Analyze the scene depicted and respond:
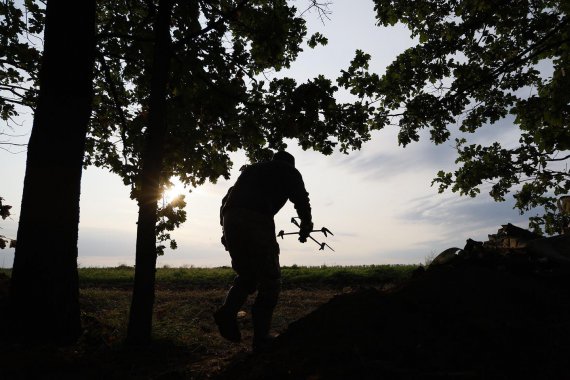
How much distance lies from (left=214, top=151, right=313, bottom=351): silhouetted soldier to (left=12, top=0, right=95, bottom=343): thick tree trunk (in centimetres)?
211

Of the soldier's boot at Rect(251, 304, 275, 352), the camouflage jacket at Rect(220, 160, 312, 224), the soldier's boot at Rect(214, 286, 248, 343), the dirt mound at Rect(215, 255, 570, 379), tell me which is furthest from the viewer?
the camouflage jacket at Rect(220, 160, 312, 224)

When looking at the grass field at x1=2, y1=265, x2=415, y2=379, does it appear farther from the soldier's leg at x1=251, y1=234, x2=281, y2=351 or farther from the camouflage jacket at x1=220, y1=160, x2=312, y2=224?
the camouflage jacket at x1=220, y1=160, x2=312, y2=224

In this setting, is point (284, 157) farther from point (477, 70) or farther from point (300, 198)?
point (477, 70)

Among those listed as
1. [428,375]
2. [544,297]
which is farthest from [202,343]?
[544,297]

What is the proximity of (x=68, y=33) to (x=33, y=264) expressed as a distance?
3212mm

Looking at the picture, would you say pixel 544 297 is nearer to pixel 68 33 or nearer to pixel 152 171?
pixel 152 171

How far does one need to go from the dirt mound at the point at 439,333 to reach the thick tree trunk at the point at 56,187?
8.30ft

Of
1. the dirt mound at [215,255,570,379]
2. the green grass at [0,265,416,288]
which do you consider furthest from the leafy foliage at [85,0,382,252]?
the green grass at [0,265,416,288]

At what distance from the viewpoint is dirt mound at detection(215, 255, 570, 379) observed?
2768mm

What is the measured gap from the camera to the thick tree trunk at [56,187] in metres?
4.59

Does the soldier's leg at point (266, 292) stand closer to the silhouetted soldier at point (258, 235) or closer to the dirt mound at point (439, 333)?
the silhouetted soldier at point (258, 235)

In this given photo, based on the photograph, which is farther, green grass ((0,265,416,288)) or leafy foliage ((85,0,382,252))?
green grass ((0,265,416,288))

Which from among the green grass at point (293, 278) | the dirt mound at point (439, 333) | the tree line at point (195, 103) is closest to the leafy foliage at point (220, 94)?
the tree line at point (195, 103)

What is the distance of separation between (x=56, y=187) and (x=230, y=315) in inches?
113
